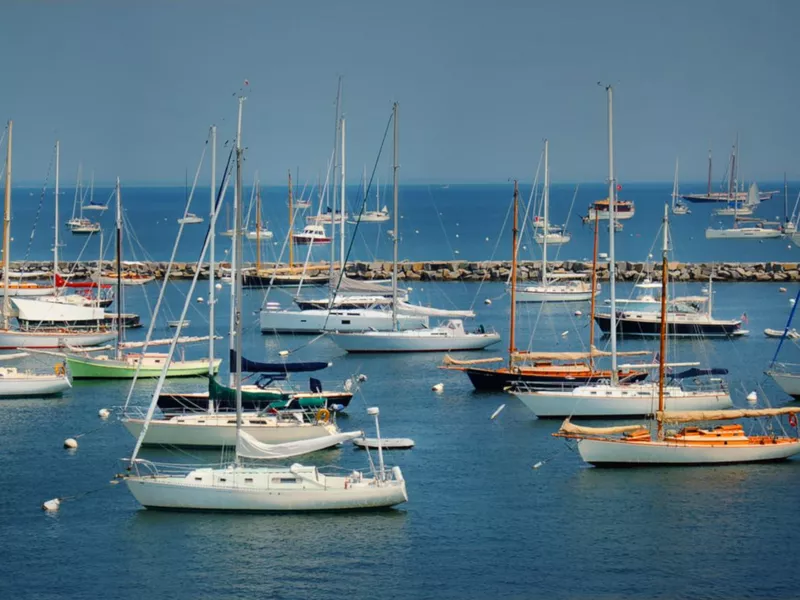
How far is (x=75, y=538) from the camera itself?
3111 centimetres

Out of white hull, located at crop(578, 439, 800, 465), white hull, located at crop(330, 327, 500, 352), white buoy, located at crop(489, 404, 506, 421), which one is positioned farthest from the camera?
white hull, located at crop(330, 327, 500, 352)

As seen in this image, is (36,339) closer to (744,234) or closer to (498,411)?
(498,411)

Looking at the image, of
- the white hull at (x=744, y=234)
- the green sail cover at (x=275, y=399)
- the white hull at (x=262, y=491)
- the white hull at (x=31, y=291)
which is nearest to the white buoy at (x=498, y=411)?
the green sail cover at (x=275, y=399)

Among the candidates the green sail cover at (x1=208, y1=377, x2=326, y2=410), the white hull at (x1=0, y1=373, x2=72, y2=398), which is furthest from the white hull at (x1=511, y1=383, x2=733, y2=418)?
the white hull at (x1=0, y1=373, x2=72, y2=398)

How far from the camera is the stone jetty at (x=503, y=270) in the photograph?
8669 centimetres

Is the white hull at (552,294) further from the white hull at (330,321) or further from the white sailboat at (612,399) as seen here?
the white sailboat at (612,399)

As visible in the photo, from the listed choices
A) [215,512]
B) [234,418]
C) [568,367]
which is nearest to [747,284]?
[568,367]

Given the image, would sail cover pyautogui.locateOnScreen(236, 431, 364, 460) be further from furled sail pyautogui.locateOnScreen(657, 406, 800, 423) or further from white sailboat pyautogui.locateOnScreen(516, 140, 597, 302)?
white sailboat pyautogui.locateOnScreen(516, 140, 597, 302)

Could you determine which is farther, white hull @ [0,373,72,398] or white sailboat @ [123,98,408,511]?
white hull @ [0,373,72,398]

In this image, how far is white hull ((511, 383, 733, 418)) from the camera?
41.8m

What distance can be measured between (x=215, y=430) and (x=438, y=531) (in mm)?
9111

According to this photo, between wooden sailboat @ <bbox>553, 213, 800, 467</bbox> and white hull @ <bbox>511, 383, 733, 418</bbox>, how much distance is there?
4847mm

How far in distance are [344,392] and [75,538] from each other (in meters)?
13.4

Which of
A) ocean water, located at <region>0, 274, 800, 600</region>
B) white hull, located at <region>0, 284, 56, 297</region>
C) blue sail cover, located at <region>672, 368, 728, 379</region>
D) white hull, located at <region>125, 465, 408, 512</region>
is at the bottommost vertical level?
ocean water, located at <region>0, 274, 800, 600</region>
